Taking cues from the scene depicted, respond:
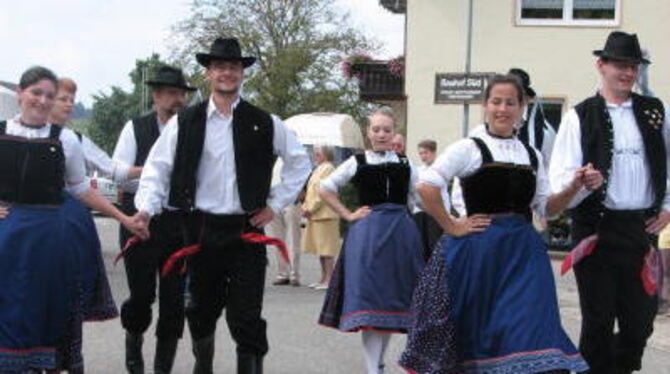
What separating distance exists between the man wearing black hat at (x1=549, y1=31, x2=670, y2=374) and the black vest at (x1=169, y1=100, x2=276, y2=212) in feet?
5.08

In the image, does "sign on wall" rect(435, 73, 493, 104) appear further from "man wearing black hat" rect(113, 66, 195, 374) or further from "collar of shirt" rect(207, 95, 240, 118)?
"collar of shirt" rect(207, 95, 240, 118)

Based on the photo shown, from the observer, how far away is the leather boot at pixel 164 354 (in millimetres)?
6949

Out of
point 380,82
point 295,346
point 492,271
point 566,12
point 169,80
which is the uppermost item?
point 566,12

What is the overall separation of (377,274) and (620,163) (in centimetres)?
208

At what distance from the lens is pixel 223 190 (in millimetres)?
6207

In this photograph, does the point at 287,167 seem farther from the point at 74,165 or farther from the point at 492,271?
the point at 492,271

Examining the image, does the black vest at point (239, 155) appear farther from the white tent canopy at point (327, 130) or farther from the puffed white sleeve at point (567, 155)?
the white tent canopy at point (327, 130)

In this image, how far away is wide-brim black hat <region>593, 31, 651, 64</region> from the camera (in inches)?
233

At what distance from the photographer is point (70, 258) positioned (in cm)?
608

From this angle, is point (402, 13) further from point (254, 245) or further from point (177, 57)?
point (254, 245)

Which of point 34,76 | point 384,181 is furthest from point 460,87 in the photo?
point 34,76

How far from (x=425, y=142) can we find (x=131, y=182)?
15.5ft

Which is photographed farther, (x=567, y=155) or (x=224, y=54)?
(x=224, y=54)

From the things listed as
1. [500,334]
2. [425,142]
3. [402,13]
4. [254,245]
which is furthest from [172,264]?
[402,13]
